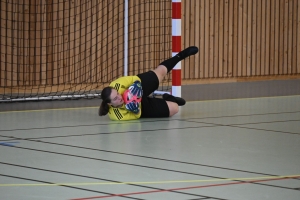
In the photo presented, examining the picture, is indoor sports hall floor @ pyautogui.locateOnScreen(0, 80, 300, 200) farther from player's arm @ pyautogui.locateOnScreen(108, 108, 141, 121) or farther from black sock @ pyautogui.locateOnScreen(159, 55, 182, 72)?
black sock @ pyautogui.locateOnScreen(159, 55, 182, 72)

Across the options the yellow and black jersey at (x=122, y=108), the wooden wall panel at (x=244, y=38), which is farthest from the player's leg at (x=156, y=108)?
the wooden wall panel at (x=244, y=38)

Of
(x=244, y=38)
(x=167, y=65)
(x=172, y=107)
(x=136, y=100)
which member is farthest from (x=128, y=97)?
(x=244, y=38)

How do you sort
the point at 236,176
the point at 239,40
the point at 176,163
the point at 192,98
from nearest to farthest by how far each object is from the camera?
1. the point at 236,176
2. the point at 176,163
3. the point at 192,98
4. the point at 239,40

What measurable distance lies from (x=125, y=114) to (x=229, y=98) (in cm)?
306

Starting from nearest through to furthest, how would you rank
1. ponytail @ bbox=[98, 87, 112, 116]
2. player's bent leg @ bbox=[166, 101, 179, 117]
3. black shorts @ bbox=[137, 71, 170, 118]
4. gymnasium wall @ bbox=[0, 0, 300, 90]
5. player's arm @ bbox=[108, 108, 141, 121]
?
1. ponytail @ bbox=[98, 87, 112, 116]
2. player's arm @ bbox=[108, 108, 141, 121]
3. black shorts @ bbox=[137, 71, 170, 118]
4. player's bent leg @ bbox=[166, 101, 179, 117]
5. gymnasium wall @ bbox=[0, 0, 300, 90]

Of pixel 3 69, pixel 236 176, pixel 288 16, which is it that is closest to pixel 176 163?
pixel 236 176

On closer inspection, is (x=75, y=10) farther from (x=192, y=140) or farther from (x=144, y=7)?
(x=192, y=140)

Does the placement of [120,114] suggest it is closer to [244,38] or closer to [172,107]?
[172,107]

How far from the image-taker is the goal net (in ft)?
35.8

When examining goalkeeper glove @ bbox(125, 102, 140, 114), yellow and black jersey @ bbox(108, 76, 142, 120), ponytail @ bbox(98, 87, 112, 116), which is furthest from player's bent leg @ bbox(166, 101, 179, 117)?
ponytail @ bbox(98, 87, 112, 116)

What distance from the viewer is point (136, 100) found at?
25.3ft

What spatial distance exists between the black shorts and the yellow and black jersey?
0.34ft

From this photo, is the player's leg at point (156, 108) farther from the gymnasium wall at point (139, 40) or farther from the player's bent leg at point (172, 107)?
the gymnasium wall at point (139, 40)

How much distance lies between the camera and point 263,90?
12.0 m
